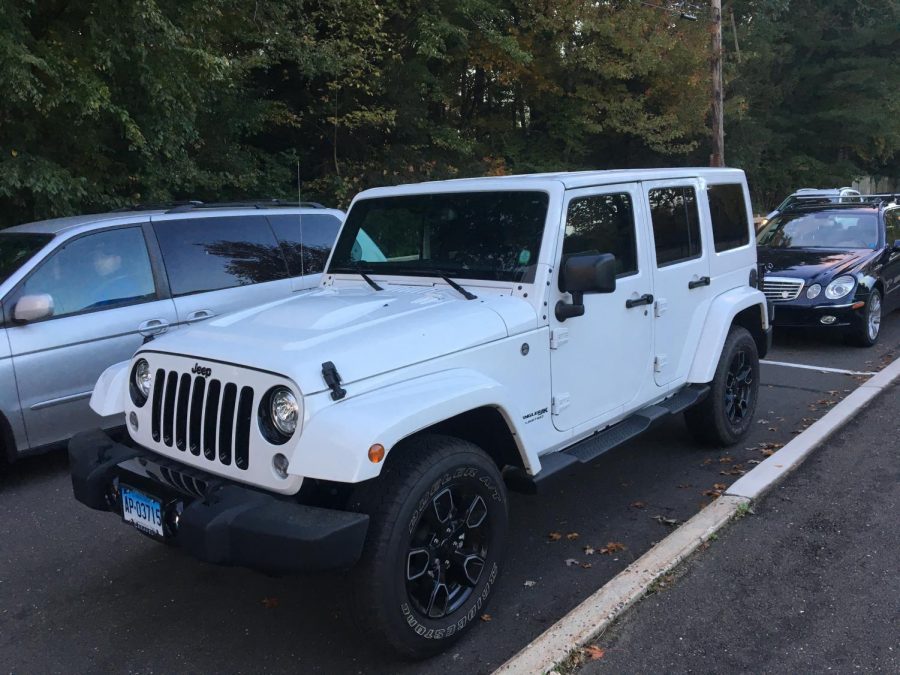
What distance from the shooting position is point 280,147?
16109mm

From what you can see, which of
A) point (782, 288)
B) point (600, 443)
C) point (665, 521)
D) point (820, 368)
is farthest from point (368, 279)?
point (782, 288)

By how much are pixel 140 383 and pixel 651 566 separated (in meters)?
2.61

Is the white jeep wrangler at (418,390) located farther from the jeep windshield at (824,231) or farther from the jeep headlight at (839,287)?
the jeep windshield at (824,231)

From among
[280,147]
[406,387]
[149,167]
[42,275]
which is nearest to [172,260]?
[42,275]

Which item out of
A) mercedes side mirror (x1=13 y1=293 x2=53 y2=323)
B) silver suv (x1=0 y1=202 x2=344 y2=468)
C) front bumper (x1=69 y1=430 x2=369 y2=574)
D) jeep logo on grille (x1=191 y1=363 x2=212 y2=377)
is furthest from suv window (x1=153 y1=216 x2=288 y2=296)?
front bumper (x1=69 y1=430 x2=369 y2=574)

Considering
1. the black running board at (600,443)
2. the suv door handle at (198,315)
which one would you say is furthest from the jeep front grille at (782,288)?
the suv door handle at (198,315)

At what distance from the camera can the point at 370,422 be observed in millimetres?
2756

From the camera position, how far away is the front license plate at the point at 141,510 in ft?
10.0

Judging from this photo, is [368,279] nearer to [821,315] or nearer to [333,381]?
[333,381]

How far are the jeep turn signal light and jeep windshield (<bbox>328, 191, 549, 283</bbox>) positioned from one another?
138cm

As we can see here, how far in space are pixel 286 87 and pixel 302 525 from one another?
14679mm

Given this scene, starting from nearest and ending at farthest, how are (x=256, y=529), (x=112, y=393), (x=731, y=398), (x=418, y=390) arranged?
1. (x=256, y=529)
2. (x=418, y=390)
3. (x=112, y=393)
4. (x=731, y=398)

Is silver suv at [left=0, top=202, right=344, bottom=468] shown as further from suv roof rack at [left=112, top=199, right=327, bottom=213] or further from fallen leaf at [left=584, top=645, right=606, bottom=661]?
fallen leaf at [left=584, top=645, right=606, bottom=661]

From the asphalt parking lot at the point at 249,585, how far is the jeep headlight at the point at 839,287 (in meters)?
4.14
